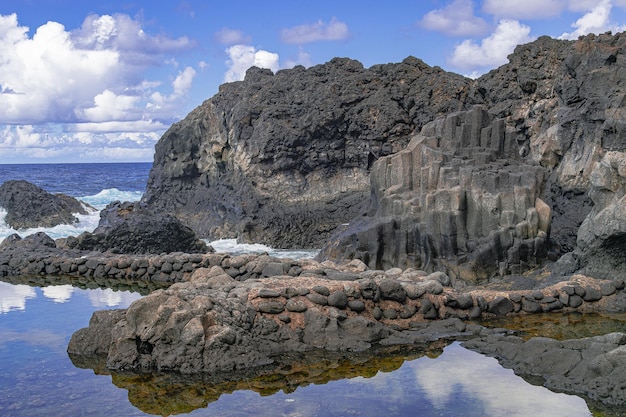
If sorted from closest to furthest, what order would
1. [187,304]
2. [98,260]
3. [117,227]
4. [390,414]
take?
[390,414]
[187,304]
[98,260]
[117,227]

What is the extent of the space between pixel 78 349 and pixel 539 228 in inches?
439

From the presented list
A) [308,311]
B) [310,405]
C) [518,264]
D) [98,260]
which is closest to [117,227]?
[98,260]

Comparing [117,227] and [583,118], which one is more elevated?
[583,118]

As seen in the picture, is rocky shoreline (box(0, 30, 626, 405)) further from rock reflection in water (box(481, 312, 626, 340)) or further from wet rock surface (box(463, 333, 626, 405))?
rock reflection in water (box(481, 312, 626, 340))

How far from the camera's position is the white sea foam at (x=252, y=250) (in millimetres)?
29888

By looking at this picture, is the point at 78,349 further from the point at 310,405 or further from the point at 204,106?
the point at 204,106

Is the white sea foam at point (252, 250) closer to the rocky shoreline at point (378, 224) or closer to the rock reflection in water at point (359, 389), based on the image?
the rocky shoreline at point (378, 224)

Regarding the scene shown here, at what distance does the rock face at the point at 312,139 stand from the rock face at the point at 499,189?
40.0 feet

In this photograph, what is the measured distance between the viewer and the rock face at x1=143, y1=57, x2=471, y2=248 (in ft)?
114

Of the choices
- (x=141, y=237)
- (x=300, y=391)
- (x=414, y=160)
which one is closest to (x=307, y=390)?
(x=300, y=391)

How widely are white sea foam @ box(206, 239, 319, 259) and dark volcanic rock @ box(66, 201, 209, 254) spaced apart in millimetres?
4866

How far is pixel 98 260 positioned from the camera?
18.8 metres

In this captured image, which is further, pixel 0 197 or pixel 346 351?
pixel 0 197

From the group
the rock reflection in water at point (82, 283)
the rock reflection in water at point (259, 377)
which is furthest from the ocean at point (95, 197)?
the rock reflection in water at point (259, 377)
